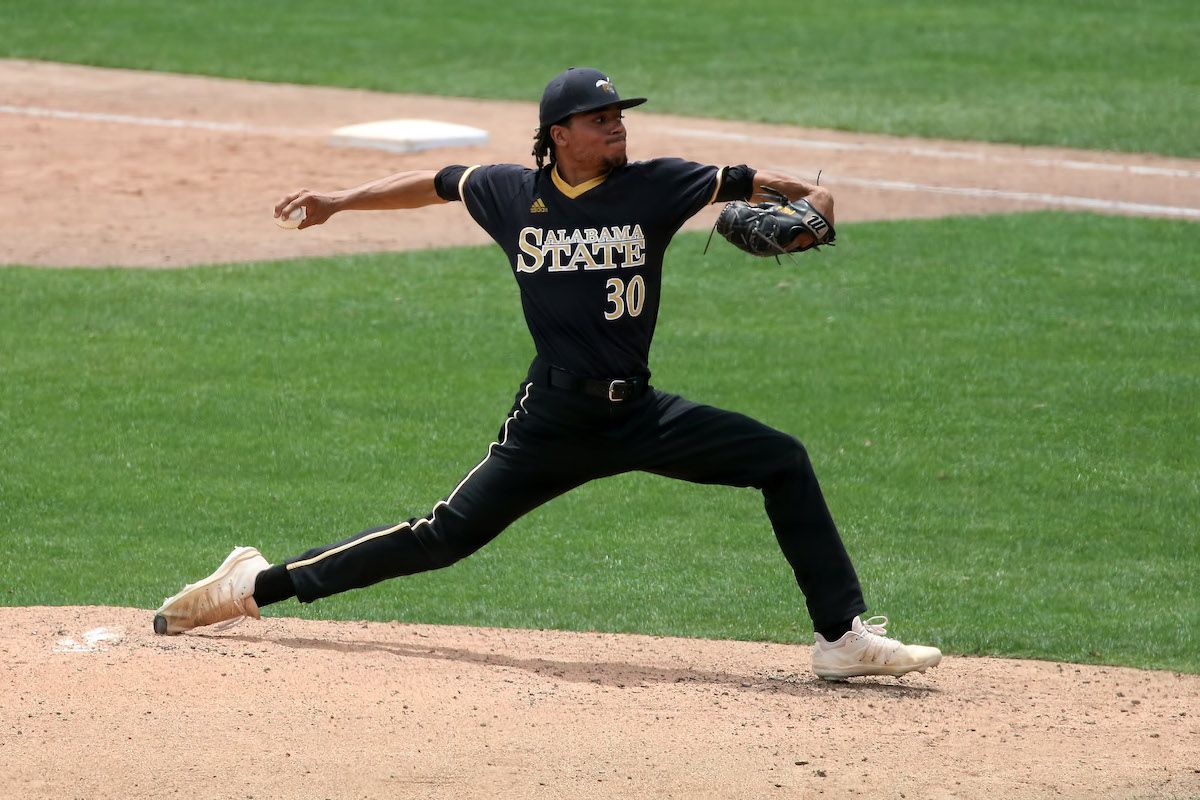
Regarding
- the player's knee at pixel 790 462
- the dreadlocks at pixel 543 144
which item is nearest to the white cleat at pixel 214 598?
the dreadlocks at pixel 543 144

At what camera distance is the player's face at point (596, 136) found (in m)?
5.51

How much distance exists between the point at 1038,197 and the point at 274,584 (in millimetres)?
10270

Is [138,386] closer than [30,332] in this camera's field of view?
Yes

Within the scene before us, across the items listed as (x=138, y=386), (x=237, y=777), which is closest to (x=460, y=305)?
(x=138, y=386)

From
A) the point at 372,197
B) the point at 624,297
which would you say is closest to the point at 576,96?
the point at 624,297

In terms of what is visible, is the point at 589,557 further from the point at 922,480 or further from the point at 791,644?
the point at 922,480

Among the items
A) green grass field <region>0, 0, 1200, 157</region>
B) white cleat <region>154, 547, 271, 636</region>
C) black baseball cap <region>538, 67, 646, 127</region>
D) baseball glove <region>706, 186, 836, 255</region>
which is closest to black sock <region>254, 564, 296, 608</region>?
white cleat <region>154, 547, 271, 636</region>

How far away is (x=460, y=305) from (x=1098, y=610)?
218 inches

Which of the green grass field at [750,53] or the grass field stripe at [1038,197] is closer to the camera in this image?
the grass field stripe at [1038,197]

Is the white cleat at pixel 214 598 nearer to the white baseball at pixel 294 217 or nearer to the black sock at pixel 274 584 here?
the black sock at pixel 274 584

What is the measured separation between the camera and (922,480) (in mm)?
8438

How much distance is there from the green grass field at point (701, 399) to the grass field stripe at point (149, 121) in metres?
5.03

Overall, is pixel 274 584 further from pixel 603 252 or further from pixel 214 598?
pixel 603 252

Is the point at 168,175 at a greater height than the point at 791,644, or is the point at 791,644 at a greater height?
the point at 168,175
